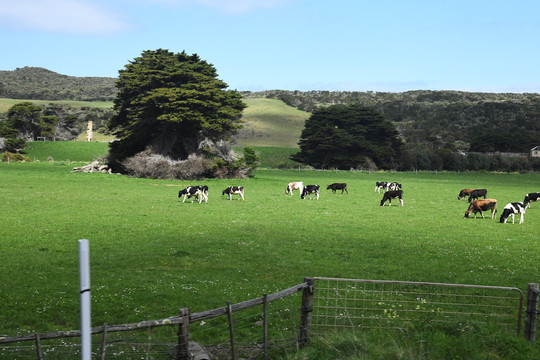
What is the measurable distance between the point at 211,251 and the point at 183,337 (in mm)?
11163

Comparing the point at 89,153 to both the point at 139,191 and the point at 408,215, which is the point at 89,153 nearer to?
the point at 139,191

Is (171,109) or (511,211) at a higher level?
(171,109)

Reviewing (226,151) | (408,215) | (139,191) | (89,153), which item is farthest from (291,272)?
(89,153)

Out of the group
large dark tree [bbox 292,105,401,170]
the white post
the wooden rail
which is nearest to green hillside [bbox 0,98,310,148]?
large dark tree [bbox 292,105,401,170]

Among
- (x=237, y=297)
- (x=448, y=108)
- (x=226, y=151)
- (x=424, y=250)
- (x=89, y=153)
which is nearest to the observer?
(x=237, y=297)

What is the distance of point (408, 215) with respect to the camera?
32.1m

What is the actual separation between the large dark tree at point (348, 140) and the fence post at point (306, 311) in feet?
295

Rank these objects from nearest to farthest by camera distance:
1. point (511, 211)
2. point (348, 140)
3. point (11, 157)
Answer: point (511, 211) → point (11, 157) → point (348, 140)

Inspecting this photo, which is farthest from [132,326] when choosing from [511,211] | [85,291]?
[511,211]

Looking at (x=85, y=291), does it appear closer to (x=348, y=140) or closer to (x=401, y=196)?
(x=401, y=196)

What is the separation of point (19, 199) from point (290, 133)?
139262 mm

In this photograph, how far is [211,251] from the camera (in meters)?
19.4

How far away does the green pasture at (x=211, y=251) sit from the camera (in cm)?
1314

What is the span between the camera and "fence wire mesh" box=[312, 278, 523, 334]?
1105cm
